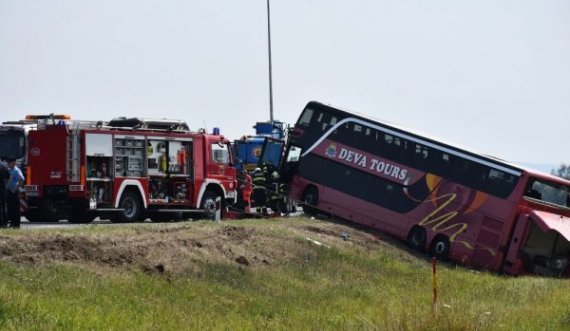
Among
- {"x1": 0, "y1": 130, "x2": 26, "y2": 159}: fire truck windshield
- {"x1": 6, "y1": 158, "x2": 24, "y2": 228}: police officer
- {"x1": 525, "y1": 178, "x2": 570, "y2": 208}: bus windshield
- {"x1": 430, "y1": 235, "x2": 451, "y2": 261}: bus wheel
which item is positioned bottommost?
{"x1": 430, "y1": 235, "x2": 451, "y2": 261}: bus wheel

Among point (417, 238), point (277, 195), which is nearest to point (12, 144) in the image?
point (277, 195)

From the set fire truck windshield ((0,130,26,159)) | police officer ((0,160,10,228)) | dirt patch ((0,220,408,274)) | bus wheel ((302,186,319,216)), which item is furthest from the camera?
bus wheel ((302,186,319,216))

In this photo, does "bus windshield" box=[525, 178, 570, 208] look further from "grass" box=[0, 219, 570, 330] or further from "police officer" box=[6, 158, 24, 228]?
"police officer" box=[6, 158, 24, 228]

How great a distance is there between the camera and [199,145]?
33.0 m

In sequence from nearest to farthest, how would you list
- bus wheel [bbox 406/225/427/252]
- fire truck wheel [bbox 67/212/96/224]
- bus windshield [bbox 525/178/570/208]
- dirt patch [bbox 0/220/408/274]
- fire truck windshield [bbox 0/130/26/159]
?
dirt patch [bbox 0/220/408/274] < fire truck wheel [bbox 67/212/96/224] < fire truck windshield [bbox 0/130/26/159] < bus windshield [bbox 525/178/570/208] < bus wheel [bbox 406/225/427/252]

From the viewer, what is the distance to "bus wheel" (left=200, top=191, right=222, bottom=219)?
32.9 metres

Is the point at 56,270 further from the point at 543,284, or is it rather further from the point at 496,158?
the point at 496,158

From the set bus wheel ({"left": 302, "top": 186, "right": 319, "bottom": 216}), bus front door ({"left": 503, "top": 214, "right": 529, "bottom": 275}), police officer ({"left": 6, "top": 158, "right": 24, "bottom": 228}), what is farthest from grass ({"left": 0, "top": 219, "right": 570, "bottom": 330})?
bus wheel ({"left": 302, "top": 186, "right": 319, "bottom": 216})

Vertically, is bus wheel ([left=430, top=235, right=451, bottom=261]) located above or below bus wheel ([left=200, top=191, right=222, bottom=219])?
below

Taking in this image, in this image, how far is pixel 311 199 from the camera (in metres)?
35.1

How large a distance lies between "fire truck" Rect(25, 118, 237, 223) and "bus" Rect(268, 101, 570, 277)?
→ 3280 millimetres

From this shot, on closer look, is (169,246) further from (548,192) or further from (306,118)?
(306,118)

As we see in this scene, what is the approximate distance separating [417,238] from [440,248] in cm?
82

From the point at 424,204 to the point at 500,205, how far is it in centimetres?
264
